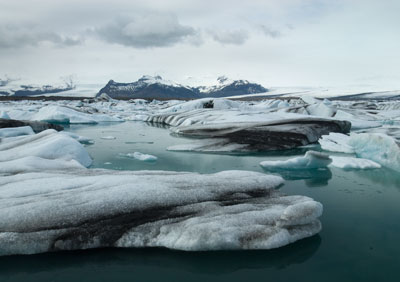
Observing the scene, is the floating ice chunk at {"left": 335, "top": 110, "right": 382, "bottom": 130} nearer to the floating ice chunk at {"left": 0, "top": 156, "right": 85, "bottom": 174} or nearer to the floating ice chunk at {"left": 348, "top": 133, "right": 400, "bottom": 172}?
the floating ice chunk at {"left": 348, "top": 133, "right": 400, "bottom": 172}

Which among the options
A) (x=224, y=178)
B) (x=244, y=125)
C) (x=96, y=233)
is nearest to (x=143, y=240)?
(x=96, y=233)

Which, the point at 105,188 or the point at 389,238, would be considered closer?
the point at 389,238


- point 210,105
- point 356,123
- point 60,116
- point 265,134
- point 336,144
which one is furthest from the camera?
point 210,105

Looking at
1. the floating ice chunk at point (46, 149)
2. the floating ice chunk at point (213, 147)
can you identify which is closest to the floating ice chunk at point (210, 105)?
the floating ice chunk at point (213, 147)

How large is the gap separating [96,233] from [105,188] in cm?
77

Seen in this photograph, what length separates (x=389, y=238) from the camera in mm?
2928

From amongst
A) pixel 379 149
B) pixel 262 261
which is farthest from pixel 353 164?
pixel 262 261

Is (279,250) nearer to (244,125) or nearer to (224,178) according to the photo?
(224,178)

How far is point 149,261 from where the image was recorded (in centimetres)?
252

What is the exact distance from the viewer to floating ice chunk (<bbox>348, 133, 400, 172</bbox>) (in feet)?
18.4

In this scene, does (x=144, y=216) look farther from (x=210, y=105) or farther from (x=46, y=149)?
(x=210, y=105)

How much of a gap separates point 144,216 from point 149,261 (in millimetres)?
543

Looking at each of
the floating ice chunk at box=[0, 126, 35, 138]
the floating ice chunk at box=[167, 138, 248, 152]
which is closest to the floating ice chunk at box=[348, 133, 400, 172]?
the floating ice chunk at box=[167, 138, 248, 152]

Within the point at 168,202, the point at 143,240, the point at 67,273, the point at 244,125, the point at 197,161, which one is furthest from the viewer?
the point at 244,125
